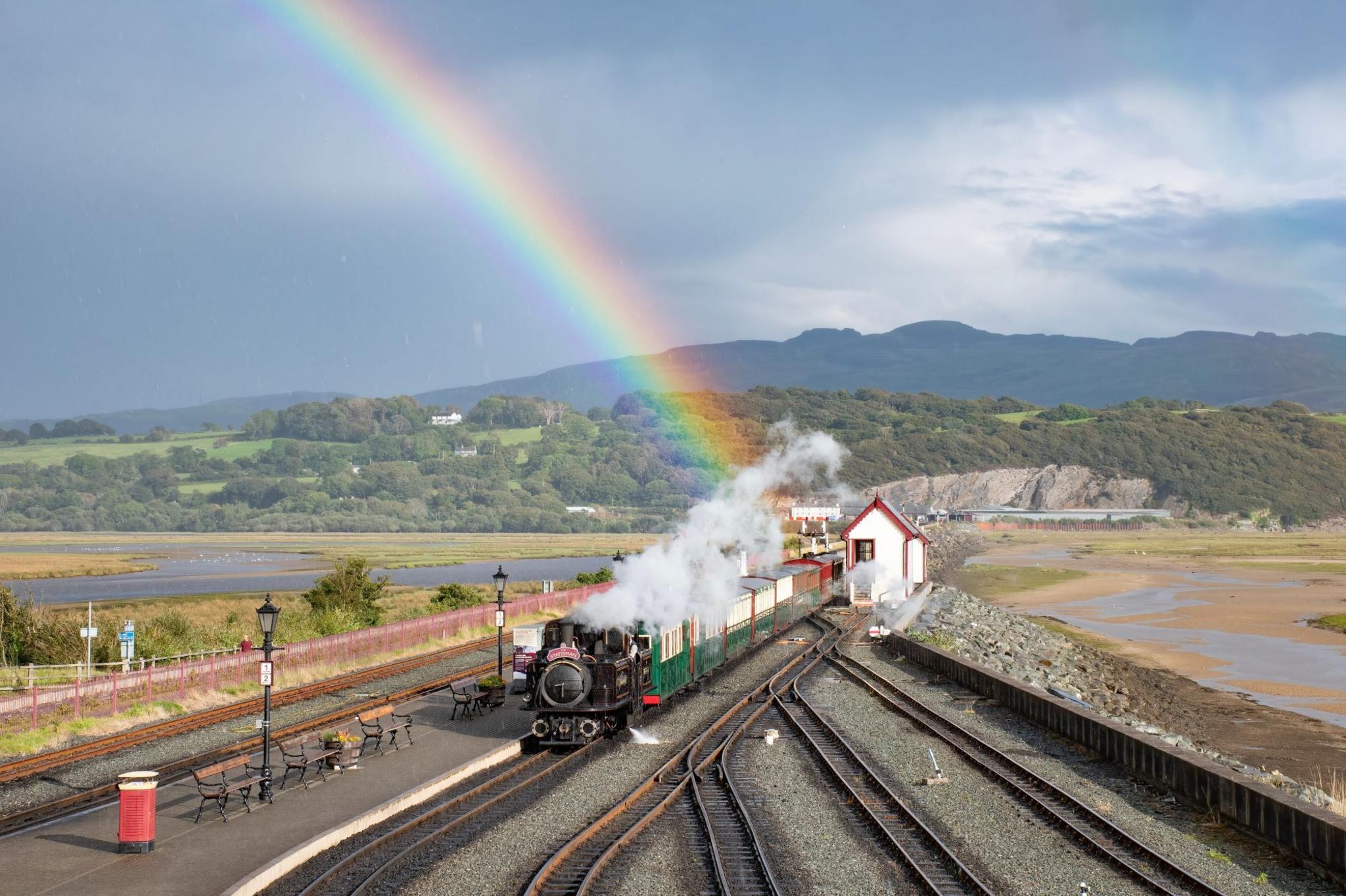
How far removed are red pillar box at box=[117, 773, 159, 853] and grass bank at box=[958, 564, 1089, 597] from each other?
2725 inches

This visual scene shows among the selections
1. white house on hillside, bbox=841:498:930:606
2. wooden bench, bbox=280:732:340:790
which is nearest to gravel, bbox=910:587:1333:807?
white house on hillside, bbox=841:498:930:606

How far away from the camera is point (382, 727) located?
24312 mm

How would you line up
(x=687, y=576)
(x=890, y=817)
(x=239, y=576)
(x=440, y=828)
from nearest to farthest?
(x=440, y=828), (x=890, y=817), (x=687, y=576), (x=239, y=576)

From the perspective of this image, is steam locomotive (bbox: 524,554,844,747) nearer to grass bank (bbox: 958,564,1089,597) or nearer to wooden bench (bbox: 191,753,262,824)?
wooden bench (bbox: 191,753,262,824)

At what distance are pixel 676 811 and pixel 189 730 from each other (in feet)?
44.3

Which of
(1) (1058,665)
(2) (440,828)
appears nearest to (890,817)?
(2) (440,828)

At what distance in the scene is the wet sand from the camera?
4175 centimetres

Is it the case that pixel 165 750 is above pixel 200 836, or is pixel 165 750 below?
below

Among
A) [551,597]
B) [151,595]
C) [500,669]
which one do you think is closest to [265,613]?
[500,669]

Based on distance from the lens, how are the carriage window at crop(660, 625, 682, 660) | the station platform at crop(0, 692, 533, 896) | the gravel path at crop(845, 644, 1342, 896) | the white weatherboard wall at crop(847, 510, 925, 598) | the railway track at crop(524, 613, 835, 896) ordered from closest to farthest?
the station platform at crop(0, 692, 533, 896) < the railway track at crop(524, 613, 835, 896) < the gravel path at crop(845, 644, 1342, 896) < the carriage window at crop(660, 625, 682, 660) < the white weatherboard wall at crop(847, 510, 925, 598)

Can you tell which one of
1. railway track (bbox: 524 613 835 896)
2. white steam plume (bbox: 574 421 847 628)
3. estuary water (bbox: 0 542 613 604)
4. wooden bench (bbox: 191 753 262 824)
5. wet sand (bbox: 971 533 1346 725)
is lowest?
estuary water (bbox: 0 542 613 604)

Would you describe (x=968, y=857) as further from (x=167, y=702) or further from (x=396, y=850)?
(x=167, y=702)

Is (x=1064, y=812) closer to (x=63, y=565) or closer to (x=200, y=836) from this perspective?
(x=200, y=836)

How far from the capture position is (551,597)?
5519 cm
